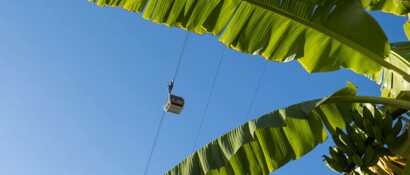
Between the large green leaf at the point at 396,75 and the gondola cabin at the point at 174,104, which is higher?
the large green leaf at the point at 396,75

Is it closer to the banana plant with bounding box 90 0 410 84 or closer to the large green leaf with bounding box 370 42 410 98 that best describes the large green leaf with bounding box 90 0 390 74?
the banana plant with bounding box 90 0 410 84

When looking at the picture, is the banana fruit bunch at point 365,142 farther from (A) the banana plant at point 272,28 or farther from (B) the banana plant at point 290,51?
(A) the banana plant at point 272,28

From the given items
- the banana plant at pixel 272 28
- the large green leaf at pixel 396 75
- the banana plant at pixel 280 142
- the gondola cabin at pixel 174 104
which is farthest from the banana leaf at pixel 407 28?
the gondola cabin at pixel 174 104

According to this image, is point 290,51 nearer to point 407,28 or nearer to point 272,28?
point 272,28

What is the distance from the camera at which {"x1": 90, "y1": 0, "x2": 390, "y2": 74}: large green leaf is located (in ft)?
9.14

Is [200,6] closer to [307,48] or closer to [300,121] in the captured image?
[307,48]

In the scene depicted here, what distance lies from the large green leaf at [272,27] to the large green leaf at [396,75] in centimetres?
18

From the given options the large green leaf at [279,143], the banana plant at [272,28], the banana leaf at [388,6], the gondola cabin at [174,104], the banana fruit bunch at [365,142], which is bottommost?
the gondola cabin at [174,104]

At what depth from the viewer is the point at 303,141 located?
9.11ft

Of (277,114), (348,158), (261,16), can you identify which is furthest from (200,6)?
(348,158)

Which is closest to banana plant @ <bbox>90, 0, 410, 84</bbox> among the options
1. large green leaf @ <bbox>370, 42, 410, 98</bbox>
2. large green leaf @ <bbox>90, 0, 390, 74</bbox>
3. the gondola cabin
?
large green leaf @ <bbox>90, 0, 390, 74</bbox>

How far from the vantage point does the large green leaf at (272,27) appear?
279cm

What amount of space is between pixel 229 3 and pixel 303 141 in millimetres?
864

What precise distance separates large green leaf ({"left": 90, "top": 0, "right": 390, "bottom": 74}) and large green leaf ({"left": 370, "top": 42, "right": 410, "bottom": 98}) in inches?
A: 6.9
